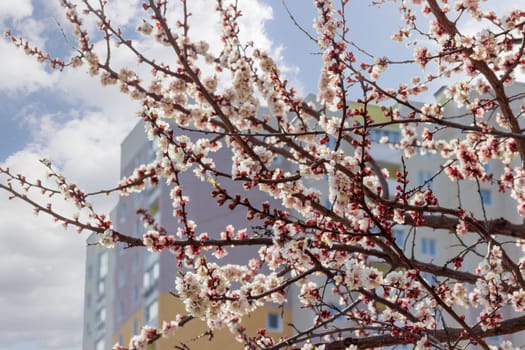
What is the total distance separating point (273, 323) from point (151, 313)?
381 centimetres

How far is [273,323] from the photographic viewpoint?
2489cm

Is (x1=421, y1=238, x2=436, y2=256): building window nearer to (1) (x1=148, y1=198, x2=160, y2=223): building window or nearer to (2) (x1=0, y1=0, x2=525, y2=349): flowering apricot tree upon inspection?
(1) (x1=148, y1=198, x2=160, y2=223): building window

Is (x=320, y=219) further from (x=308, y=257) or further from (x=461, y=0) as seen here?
(x=461, y=0)

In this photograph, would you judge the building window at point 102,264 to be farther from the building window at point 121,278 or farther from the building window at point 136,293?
the building window at point 136,293

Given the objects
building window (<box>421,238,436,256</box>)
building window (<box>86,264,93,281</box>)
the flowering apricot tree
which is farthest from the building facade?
the flowering apricot tree

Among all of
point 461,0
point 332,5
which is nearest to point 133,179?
point 332,5

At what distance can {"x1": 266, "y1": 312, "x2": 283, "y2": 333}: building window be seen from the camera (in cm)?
2464

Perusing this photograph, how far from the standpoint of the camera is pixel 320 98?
21.9 feet

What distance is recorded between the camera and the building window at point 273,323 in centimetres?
2464

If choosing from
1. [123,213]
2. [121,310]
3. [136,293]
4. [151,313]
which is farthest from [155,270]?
[123,213]

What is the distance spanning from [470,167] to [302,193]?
1431 millimetres

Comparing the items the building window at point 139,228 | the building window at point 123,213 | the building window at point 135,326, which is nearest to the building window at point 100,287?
the building window at point 123,213

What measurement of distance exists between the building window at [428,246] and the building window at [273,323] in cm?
518

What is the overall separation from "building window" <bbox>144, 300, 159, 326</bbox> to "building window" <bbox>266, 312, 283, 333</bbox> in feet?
11.3
